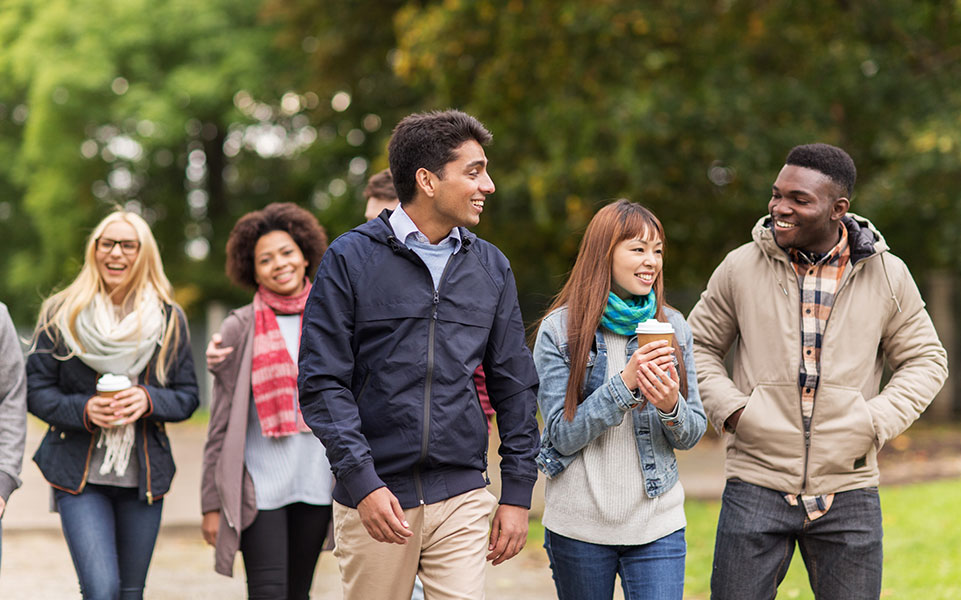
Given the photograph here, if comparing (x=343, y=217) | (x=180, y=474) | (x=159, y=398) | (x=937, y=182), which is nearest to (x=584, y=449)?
(x=159, y=398)

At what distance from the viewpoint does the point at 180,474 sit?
12445mm

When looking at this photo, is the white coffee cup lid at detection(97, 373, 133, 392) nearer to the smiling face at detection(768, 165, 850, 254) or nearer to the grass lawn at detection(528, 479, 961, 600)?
the smiling face at detection(768, 165, 850, 254)

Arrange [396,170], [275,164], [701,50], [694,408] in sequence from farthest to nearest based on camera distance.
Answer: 1. [275,164]
2. [701,50]
3. [694,408]
4. [396,170]

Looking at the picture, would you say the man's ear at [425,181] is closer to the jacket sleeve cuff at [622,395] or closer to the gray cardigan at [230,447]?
the jacket sleeve cuff at [622,395]

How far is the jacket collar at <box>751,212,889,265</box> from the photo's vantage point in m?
4.09

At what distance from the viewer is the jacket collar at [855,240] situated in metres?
4.09

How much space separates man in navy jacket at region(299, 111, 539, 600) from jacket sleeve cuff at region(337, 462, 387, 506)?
11mm

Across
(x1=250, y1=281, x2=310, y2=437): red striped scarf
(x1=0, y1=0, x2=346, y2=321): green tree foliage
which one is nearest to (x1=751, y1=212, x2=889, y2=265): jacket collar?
(x1=250, y1=281, x2=310, y2=437): red striped scarf

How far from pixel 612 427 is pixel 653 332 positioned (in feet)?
1.60

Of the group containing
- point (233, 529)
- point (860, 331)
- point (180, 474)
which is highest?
point (860, 331)

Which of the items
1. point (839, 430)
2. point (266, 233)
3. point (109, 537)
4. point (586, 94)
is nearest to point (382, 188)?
point (266, 233)

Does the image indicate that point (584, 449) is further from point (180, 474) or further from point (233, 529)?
point (180, 474)

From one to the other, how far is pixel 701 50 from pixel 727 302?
417 inches

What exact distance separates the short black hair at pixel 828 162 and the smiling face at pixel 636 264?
69 centimetres
